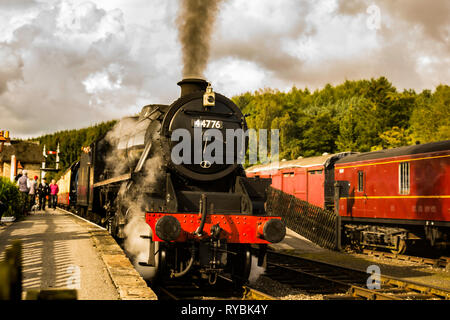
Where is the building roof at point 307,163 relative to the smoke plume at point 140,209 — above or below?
above

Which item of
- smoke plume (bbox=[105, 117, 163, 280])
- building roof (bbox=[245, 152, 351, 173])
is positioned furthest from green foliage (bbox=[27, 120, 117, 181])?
smoke plume (bbox=[105, 117, 163, 280])

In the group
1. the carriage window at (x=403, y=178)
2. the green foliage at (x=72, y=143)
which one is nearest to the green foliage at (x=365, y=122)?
the carriage window at (x=403, y=178)

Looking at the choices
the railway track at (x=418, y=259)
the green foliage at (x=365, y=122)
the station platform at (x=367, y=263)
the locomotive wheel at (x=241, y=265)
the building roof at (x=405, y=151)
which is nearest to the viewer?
the locomotive wheel at (x=241, y=265)

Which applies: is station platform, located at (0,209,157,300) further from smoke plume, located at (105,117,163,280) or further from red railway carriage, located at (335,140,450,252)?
red railway carriage, located at (335,140,450,252)

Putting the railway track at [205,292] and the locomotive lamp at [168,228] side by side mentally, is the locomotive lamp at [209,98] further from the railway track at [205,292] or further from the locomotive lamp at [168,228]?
the railway track at [205,292]

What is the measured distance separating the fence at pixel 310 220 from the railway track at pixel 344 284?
4568mm

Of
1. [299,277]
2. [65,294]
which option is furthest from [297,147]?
[65,294]

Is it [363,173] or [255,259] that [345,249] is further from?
[255,259]

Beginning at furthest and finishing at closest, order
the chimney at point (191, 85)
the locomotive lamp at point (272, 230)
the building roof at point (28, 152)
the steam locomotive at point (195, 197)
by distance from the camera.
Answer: the building roof at point (28, 152)
the chimney at point (191, 85)
the locomotive lamp at point (272, 230)
the steam locomotive at point (195, 197)

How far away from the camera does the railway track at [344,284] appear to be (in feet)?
24.4

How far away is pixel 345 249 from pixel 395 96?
31487 millimetres

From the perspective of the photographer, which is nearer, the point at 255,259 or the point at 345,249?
the point at 255,259

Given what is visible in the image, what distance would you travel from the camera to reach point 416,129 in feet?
113

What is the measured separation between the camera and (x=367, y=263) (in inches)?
494
